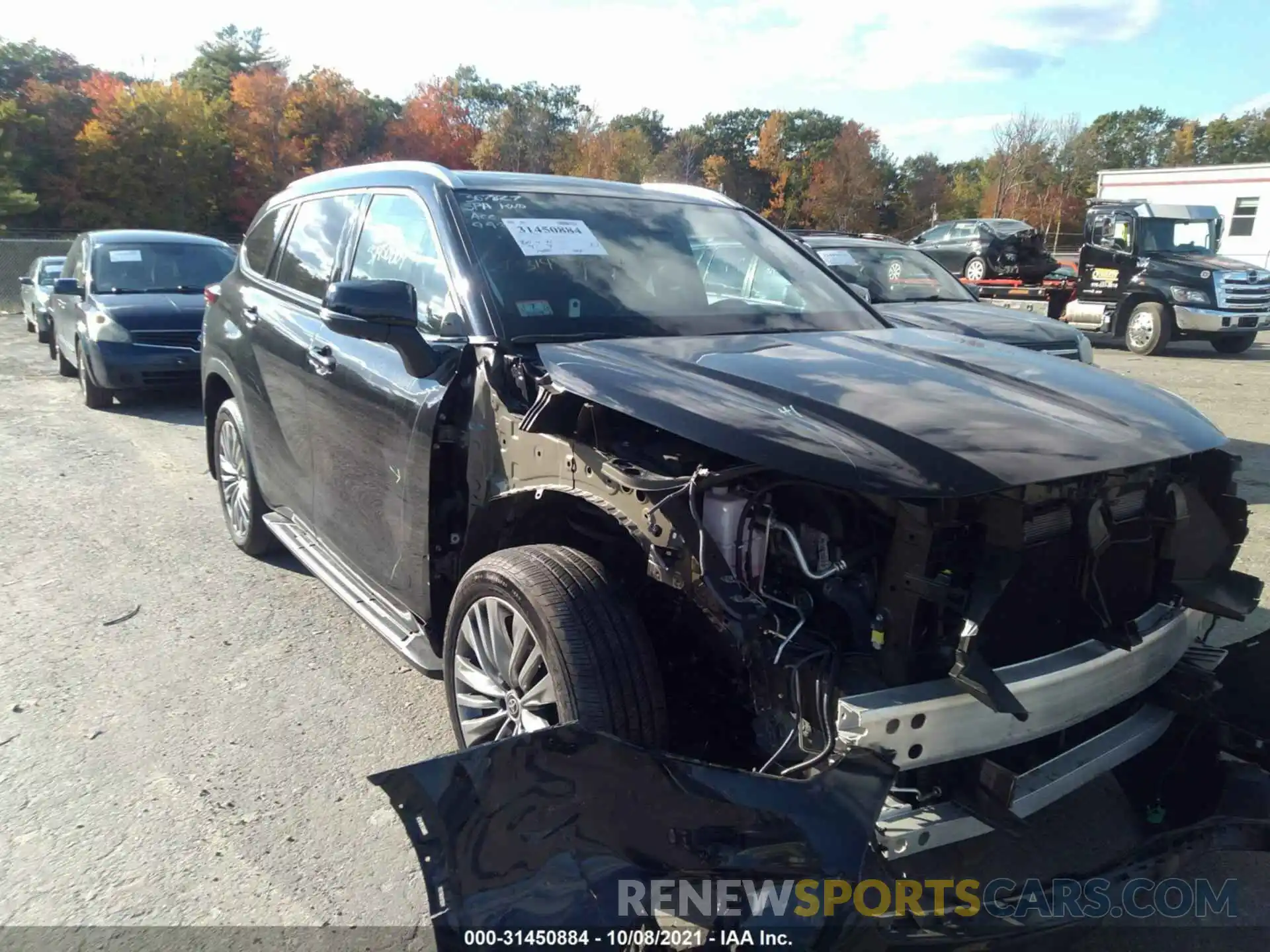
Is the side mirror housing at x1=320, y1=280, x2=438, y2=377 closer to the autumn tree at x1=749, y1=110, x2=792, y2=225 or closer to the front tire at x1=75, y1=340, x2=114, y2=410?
the front tire at x1=75, y1=340, x2=114, y2=410

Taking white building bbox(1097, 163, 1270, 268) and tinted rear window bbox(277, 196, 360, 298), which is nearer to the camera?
tinted rear window bbox(277, 196, 360, 298)

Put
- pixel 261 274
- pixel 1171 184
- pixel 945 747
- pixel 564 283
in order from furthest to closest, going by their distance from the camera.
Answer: pixel 1171 184, pixel 261 274, pixel 564 283, pixel 945 747

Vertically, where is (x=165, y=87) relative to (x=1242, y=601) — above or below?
above

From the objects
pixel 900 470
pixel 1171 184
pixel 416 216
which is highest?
pixel 1171 184

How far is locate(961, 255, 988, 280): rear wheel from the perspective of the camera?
2211cm

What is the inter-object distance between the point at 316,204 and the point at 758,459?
3.13 m

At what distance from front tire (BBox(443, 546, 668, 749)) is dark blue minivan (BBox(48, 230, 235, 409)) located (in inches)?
320

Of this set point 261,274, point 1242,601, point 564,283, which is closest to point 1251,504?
point 1242,601

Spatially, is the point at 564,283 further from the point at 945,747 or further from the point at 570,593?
the point at 945,747

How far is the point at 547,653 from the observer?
2.44 meters

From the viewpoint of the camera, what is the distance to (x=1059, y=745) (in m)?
2.48

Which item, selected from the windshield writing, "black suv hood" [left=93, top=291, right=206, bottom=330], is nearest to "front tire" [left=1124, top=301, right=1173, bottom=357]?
the windshield writing

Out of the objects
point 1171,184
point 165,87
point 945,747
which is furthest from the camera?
point 165,87

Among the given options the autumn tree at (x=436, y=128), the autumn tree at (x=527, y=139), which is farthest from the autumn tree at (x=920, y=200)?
the autumn tree at (x=436, y=128)
